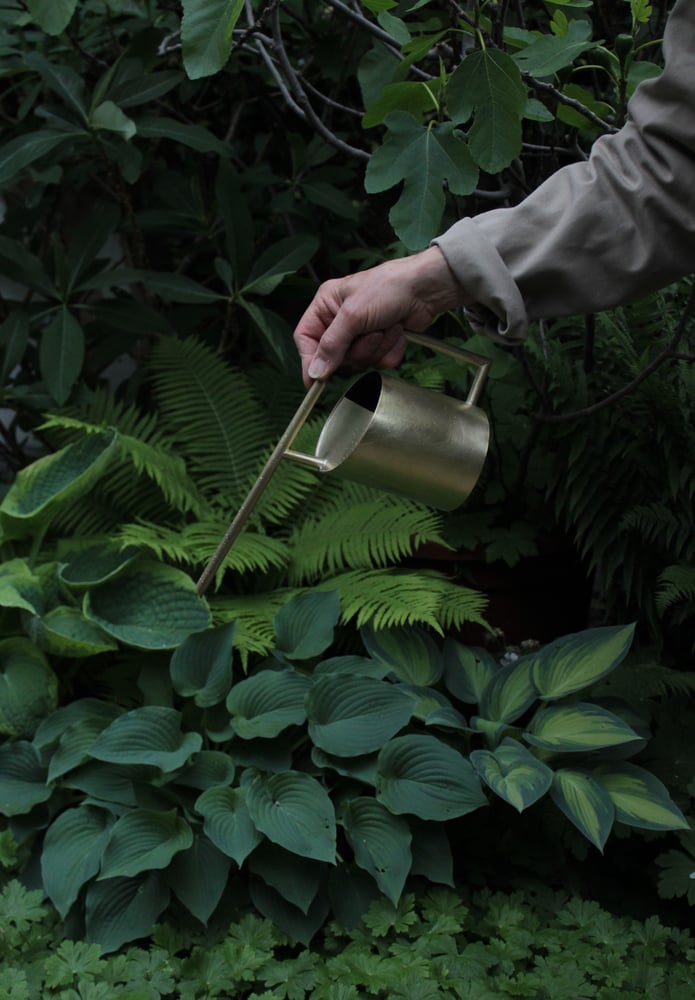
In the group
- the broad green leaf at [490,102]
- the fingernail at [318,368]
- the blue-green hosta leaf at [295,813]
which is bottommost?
the blue-green hosta leaf at [295,813]

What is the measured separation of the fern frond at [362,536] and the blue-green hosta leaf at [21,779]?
755 millimetres

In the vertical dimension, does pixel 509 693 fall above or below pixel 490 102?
below

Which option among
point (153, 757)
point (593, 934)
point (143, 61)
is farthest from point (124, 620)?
point (143, 61)

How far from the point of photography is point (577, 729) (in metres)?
1.86

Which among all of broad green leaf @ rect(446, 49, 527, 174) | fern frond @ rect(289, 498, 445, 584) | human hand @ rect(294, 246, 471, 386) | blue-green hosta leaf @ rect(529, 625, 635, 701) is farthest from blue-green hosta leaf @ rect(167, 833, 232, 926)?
broad green leaf @ rect(446, 49, 527, 174)

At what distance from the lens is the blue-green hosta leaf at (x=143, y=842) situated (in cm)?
170

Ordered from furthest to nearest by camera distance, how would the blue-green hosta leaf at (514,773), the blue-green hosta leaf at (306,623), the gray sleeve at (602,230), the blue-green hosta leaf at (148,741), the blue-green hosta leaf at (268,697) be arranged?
the blue-green hosta leaf at (306,623) → the blue-green hosta leaf at (268,697) → the blue-green hosta leaf at (148,741) → the blue-green hosta leaf at (514,773) → the gray sleeve at (602,230)

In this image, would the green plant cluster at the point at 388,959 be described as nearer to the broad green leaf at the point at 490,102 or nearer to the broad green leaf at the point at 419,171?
the broad green leaf at the point at 419,171

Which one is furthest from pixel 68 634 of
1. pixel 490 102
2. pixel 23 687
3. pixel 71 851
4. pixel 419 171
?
pixel 490 102

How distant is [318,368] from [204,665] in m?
0.83

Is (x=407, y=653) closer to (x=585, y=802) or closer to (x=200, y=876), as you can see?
(x=585, y=802)

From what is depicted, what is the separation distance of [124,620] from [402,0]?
1.37 m

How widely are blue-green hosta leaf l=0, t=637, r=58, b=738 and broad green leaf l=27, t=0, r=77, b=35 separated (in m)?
1.24

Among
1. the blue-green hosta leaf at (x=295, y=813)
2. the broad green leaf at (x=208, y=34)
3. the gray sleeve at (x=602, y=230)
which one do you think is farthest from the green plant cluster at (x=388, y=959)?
the broad green leaf at (x=208, y=34)
